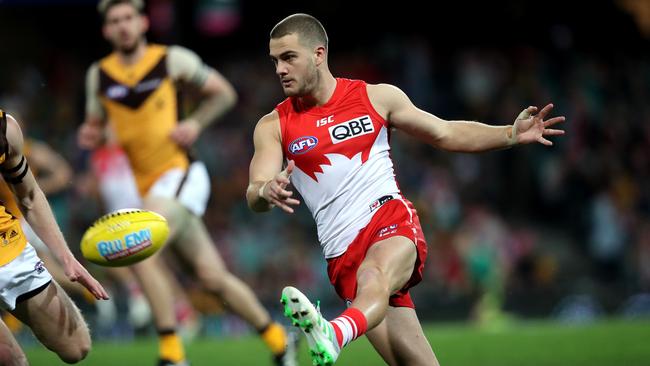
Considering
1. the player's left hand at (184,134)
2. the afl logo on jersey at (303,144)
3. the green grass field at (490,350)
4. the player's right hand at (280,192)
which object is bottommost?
the green grass field at (490,350)

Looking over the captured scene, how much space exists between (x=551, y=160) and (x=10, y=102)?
9081mm

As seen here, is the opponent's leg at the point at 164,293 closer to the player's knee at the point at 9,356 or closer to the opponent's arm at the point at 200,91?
the opponent's arm at the point at 200,91

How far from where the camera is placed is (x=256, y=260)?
1714 cm

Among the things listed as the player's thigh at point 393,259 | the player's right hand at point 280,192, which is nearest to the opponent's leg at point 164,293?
the player's thigh at point 393,259

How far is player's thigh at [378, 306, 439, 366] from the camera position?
19.9 feet

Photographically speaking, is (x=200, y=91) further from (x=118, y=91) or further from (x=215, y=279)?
(x=215, y=279)

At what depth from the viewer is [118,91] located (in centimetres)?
898

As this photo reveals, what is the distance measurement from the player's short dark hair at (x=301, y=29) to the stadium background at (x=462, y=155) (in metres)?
9.78

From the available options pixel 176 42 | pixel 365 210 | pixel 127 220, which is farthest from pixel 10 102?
pixel 365 210

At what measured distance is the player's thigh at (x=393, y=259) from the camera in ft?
18.9

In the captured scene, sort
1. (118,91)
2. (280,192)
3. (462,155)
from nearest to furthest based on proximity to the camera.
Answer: (280,192) < (118,91) < (462,155)

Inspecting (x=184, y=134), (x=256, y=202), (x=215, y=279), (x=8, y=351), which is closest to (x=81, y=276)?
(x=8, y=351)

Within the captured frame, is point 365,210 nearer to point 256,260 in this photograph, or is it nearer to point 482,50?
point 256,260

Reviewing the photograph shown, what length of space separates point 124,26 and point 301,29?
10.3 ft
